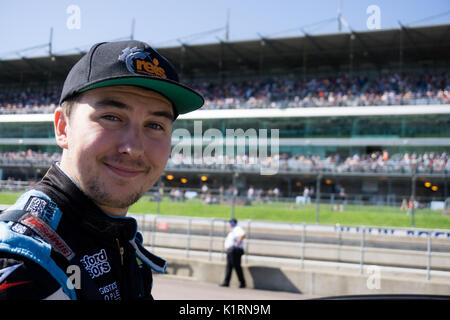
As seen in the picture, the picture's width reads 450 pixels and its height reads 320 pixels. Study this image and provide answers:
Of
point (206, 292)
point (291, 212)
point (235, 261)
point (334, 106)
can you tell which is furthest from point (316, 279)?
point (334, 106)

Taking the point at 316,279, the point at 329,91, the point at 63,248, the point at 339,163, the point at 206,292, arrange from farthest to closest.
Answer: the point at 329,91 < the point at 339,163 < the point at 316,279 < the point at 206,292 < the point at 63,248

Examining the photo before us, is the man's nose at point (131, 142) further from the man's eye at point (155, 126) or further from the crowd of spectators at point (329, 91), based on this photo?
the crowd of spectators at point (329, 91)

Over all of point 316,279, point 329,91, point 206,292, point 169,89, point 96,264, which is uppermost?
point 329,91

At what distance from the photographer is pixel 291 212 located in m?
20.5

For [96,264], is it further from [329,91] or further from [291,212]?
[329,91]

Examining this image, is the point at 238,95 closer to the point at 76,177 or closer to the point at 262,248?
the point at 262,248

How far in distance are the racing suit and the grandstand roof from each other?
28218mm

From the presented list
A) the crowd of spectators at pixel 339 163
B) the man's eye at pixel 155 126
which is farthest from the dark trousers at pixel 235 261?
the crowd of spectators at pixel 339 163

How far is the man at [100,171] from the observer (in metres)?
1.05

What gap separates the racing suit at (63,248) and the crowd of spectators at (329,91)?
2935 cm

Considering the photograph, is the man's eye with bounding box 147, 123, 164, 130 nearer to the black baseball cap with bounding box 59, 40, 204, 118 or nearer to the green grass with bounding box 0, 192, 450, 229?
the black baseball cap with bounding box 59, 40, 204, 118

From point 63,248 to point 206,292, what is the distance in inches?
350
